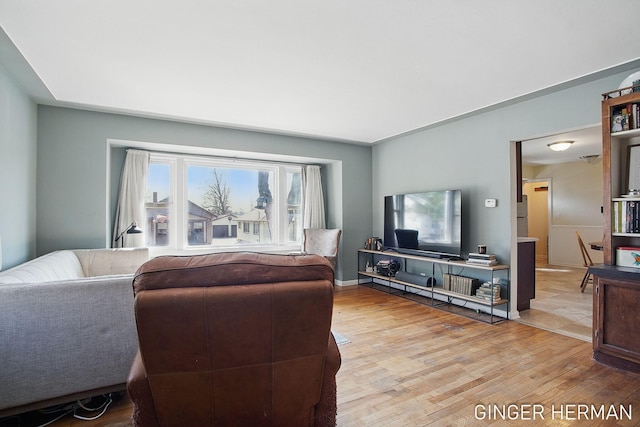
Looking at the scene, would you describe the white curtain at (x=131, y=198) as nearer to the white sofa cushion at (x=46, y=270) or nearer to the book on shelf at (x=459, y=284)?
the white sofa cushion at (x=46, y=270)

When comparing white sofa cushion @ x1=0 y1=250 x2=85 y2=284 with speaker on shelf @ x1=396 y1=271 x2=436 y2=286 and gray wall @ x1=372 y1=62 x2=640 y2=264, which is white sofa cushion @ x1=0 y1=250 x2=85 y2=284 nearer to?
speaker on shelf @ x1=396 y1=271 x2=436 y2=286

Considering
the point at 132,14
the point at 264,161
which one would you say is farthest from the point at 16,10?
the point at 264,161

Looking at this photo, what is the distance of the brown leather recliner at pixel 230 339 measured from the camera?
1.07 meters

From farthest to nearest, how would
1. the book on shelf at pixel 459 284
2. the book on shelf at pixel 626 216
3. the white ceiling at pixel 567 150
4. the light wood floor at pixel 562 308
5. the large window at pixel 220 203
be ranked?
the white ceiling at pixel 567 150 < the large window at pixel 220 203 < the book on shelf at pixel 459 284 < the light wood floor at pixel 562 308 < the book on shelf at pixel 626 216

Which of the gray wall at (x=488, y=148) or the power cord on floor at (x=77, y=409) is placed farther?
the gray wall at (x=488, y=148)

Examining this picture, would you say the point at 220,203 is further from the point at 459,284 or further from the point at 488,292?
the point at 488,292

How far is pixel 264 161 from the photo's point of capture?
5414 millimetres

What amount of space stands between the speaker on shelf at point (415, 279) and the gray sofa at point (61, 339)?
11.5ft

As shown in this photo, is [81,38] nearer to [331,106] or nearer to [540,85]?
[331,106]

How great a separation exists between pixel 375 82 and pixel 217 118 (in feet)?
7.03

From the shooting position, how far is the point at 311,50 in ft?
7.92

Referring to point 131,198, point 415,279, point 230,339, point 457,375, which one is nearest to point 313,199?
point 415,279

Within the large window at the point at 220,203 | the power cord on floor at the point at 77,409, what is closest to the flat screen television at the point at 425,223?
the large window at the point at 220,203

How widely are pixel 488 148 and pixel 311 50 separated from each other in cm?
268
